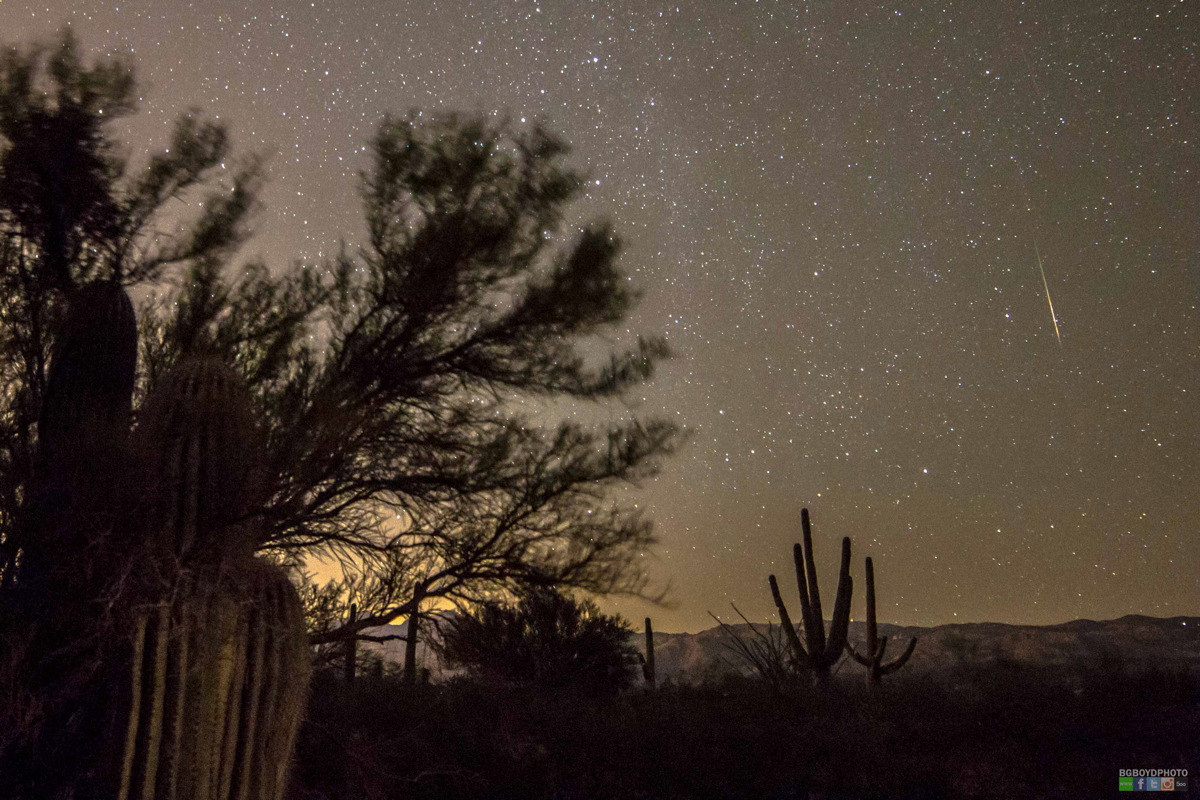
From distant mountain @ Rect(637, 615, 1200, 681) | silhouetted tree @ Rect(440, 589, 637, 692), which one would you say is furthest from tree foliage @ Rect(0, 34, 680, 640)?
distant mountain @ Rect(637, 615, 1200, 681)

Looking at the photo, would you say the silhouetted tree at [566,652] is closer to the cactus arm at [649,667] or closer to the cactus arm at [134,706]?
the cactus arm at [649,667]

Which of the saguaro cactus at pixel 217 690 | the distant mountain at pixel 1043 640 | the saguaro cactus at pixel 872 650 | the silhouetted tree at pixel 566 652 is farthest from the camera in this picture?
the distant mountain at pixel 1043 640

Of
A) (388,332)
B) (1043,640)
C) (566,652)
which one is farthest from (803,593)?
(1043,640)

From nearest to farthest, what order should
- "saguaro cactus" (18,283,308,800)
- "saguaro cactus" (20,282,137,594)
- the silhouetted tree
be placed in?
"saguaro cactus" (18,283,308,800), "saguaro cactus" (20,282,137,594), the silhouetted tree

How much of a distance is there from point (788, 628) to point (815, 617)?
0.85 metres

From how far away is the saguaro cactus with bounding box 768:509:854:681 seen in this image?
17.3 metres

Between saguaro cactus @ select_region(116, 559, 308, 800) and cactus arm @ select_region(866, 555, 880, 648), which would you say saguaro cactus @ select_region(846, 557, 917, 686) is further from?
saguaro cactus @ select_region(116, 559, 308, 800)

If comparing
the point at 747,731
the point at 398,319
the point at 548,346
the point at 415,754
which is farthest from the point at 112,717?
the point at 747,731

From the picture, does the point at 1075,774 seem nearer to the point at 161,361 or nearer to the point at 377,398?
the point at 377,398

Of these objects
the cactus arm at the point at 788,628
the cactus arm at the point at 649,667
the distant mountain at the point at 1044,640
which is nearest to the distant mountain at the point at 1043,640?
the distant mountain at the point at 1044,640

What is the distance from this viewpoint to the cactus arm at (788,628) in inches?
710

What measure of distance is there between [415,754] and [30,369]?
6.49 metres

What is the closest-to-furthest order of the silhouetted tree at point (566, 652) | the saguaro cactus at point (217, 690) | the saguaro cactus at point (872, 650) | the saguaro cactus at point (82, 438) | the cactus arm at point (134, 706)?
the cactus arm at point (134, 706)
the saguaro cactus at point (217, 690)
the saguaro cactus at point (82, 438)
the silhouetted tree at point (566, 652)
the saguaro cactus at point (872, 650)

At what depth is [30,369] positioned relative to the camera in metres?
7.41
